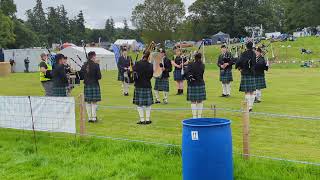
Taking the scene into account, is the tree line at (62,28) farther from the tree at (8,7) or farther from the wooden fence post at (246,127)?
the wooden fence post at (246,127)

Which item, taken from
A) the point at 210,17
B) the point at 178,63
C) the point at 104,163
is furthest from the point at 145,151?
the point at 210,17

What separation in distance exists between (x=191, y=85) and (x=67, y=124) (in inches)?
128

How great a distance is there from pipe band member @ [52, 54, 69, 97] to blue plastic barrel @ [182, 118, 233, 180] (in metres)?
6.57

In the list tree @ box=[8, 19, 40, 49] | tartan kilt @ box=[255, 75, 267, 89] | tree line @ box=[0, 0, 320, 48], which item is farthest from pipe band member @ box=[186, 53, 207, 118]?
tree @ box=[8, 19, 40, 49]

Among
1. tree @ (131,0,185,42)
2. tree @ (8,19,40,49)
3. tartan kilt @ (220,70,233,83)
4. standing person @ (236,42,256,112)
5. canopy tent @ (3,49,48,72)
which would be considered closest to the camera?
standing person @ (236,42,256,112)

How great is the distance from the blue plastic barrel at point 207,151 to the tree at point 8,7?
63174mm

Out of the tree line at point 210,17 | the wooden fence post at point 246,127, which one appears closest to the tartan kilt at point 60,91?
the wooden fence post at point 246,127

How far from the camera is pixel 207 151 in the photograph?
15.7 feet

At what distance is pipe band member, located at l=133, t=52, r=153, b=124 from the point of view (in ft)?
32.4

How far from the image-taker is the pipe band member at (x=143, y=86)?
988 centimetres

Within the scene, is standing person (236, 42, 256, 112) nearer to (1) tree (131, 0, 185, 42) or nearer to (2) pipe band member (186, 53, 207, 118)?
(2) pipe band member (186, 53, 207, 118)

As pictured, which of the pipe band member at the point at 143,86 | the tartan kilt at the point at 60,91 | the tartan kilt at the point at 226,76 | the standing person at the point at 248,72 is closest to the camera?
the pipe band member at the point at 143,86

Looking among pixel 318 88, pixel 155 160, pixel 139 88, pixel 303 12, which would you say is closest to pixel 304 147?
pixel 155 160

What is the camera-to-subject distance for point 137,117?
10.9 meters
